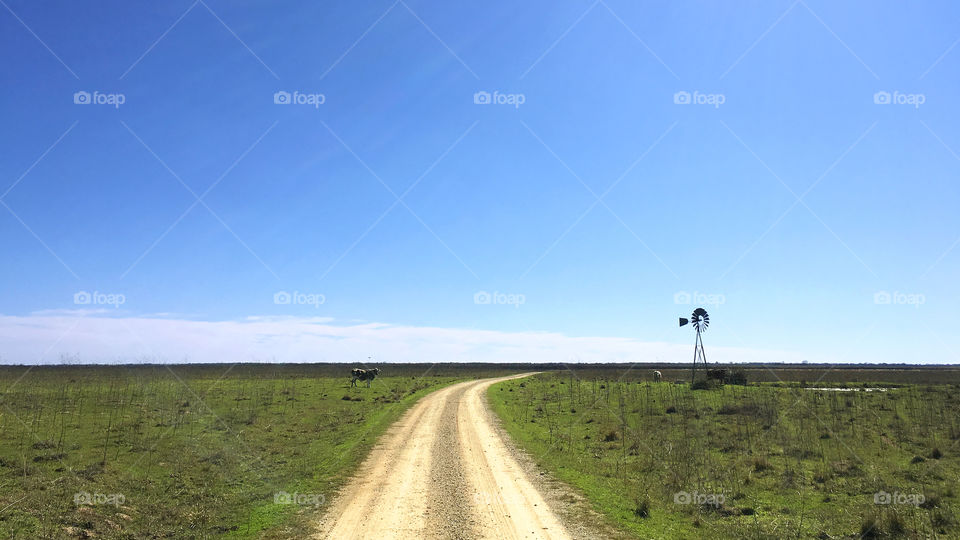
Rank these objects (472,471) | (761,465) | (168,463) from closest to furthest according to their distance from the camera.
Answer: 1. (472,471)
2. (168,463)
3. (761,465)

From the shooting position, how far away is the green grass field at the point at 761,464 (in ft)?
41.6

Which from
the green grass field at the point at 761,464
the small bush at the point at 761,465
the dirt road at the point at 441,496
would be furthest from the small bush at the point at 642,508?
the small bush at the point at 761,465

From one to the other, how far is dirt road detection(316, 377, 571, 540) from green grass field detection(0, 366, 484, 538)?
3.32 feet

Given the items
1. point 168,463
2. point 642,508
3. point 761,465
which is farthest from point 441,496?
point 761,465

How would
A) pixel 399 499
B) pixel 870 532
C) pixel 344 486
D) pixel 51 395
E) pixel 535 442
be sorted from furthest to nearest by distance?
pixel 51 395
pixel 535 442
pixel 344 486
pixel 399 499
pixel 870 532

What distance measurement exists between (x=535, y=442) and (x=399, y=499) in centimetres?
1101

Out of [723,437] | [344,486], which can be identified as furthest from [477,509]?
[723,437]

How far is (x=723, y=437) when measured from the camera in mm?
23875

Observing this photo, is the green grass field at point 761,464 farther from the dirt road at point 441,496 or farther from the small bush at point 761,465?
the dirt road at point 441,496

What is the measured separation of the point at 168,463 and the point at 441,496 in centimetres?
1047

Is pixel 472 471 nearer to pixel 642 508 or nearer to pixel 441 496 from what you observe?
pixel 441 496

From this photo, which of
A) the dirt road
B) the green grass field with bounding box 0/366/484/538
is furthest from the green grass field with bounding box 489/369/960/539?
the green grass field with bounding box 0/366/484/538

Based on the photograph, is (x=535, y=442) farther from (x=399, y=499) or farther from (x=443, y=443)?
(x=399, y=499)

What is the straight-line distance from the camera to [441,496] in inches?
541
